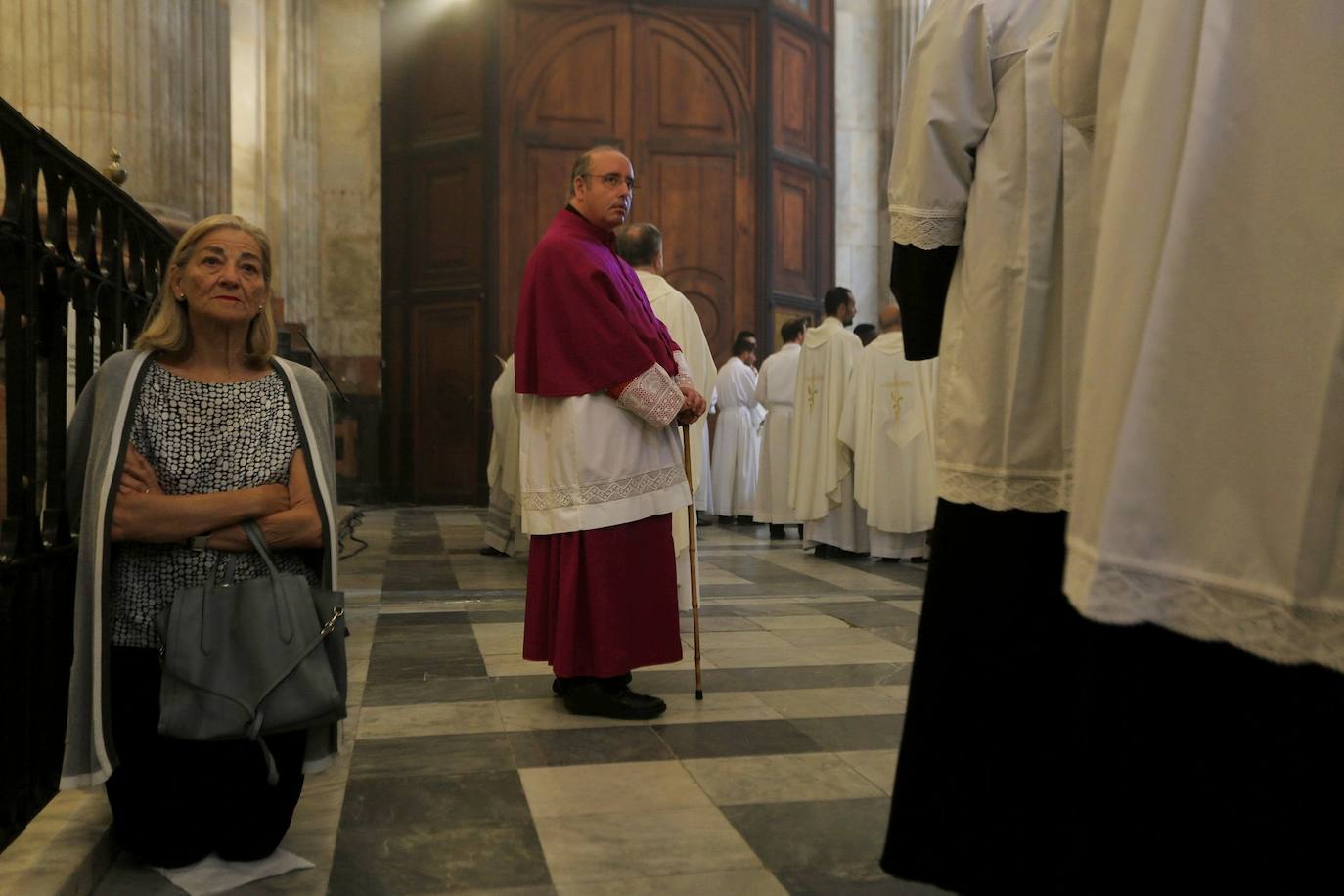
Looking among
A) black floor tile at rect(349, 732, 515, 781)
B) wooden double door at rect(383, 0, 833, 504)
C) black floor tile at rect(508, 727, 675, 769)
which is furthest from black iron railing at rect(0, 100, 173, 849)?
wooden double door at rect(383, 0, 833, 504)

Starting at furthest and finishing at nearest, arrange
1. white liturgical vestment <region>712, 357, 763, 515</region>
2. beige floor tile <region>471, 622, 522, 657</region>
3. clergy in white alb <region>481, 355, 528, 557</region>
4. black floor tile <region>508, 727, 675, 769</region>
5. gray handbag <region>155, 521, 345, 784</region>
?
white liturgical vestment <region>712, 357, 763, 515</region> → clergy in white alb <region>481, 355, 528, 557</region> → beige floor tile <region>471, 622, 522, 657</region> → black floor tile <region>508, 727, 675, 769</region> → gray handbag <region>155, 521, 345, 784</region>

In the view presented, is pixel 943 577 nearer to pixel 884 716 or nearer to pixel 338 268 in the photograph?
pixel 884 716

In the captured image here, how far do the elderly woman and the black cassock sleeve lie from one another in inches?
50.3

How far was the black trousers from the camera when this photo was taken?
246cm

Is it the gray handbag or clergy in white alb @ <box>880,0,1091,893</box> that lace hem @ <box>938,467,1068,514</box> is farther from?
the gray handbag

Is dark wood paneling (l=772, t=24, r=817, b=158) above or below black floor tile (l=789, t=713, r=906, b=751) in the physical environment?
above

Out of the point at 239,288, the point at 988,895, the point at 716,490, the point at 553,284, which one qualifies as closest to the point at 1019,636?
the point at 988,895

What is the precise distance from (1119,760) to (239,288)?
6.40 feet

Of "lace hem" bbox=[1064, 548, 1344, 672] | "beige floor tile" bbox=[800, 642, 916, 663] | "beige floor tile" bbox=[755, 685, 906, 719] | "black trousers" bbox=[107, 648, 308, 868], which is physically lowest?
"beige floor tile" bbox=[800, 642, 916, 663]

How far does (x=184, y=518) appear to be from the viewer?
7.93ft

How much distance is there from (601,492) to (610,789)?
110cm

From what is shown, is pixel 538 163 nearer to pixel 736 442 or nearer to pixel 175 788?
pixel 736 442

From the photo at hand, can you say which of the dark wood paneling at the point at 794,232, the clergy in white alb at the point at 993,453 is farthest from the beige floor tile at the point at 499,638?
the dark wood paneling at the point at 794,232

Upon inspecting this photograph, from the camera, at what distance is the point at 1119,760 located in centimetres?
144
